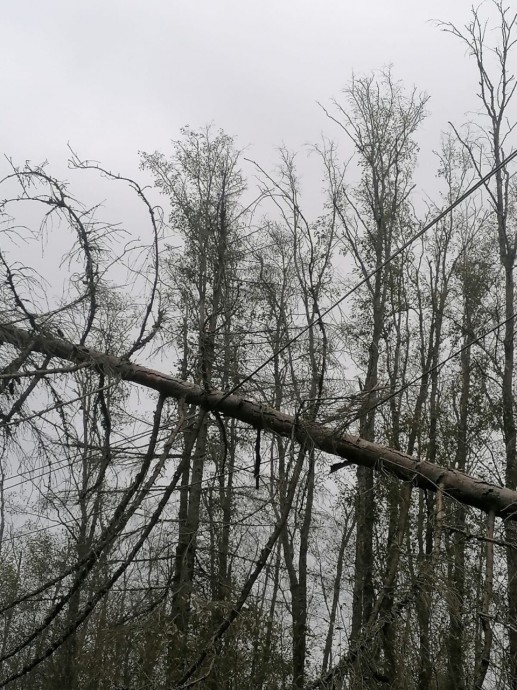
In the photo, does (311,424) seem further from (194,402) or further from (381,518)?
(381,518)

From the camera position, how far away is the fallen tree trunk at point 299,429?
4.07 meters

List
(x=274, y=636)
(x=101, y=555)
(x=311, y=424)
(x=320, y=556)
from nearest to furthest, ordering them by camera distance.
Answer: (x=101, y=555) → (x=311, y=424) → (x=274, y=636) → (x=320, y=556)

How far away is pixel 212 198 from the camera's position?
472 inches

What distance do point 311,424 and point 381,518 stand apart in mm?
9548

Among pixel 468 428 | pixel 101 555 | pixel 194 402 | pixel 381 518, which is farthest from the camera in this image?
pixel 468 428

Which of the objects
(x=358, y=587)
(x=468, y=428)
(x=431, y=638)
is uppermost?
(x=468, y=428)

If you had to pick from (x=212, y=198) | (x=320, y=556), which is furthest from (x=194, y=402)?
(x=320, y=556)

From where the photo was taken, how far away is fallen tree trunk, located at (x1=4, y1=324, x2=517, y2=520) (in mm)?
4066

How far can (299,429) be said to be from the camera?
14.0 feet

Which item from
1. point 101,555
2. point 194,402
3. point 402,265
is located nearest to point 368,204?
point 402,265

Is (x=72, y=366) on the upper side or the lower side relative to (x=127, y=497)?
upper

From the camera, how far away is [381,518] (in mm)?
13109

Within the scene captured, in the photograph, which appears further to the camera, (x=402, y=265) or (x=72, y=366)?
(x=402, y=265)

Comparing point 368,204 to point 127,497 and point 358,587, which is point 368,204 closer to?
point 358,587
